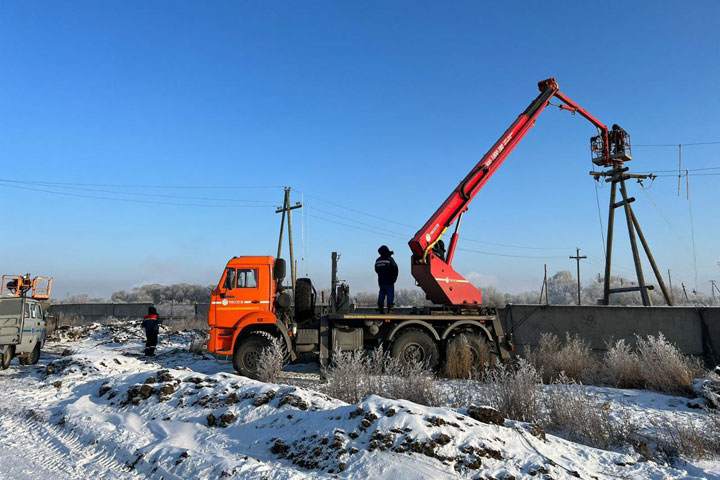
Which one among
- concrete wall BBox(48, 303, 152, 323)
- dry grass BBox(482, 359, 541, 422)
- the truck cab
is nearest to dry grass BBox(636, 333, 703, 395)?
dry grass BBox(482, 359, 541, 422)

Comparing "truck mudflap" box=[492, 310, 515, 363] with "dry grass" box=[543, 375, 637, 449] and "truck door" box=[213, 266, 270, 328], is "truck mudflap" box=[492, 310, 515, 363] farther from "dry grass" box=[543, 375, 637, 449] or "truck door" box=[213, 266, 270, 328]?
"truck door" box=[213, 266, 270, 328]

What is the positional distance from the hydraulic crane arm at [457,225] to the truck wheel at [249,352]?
3879 mm

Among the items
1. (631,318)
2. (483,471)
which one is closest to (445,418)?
(483,471)

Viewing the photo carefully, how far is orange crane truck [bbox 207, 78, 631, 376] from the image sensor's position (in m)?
10.9

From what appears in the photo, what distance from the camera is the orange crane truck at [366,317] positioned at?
10945 mm

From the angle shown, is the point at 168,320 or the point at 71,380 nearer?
the point at 71,380

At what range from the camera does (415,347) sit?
11.0 m

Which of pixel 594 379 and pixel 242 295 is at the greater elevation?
pixel 242 295

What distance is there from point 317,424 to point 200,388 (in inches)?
104

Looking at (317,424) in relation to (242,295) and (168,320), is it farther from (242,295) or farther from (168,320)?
(168,320)

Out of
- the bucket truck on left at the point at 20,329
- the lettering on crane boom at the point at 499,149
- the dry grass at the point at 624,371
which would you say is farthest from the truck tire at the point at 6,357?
the dry grass at the point at 624,371

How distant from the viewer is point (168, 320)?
1085 inches

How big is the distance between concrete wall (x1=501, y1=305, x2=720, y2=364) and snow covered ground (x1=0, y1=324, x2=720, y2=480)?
13.4 ft

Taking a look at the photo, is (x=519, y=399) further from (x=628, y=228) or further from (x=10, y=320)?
(x=628, y=228)
